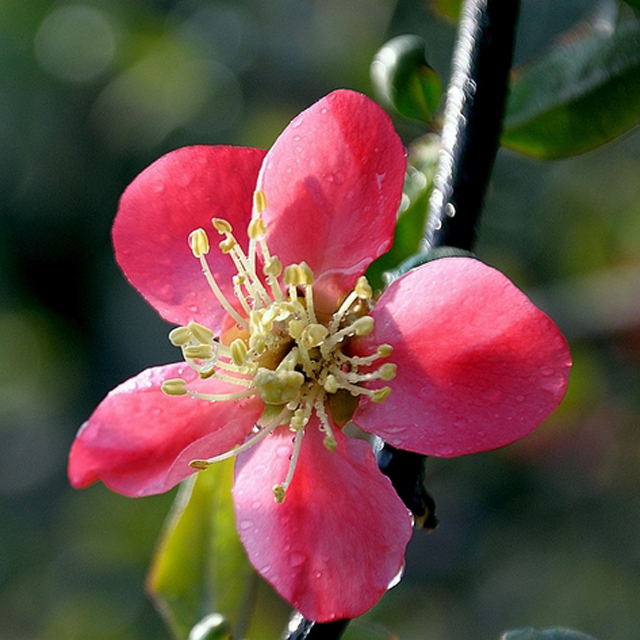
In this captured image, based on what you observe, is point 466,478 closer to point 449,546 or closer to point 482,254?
point 449,546

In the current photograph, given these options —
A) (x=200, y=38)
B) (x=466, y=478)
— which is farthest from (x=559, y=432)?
(x=200, y=38)

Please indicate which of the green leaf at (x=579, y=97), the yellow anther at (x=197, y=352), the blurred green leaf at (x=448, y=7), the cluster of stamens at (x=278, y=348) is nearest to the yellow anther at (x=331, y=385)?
the cluster of stamens at (x=278, y=348)

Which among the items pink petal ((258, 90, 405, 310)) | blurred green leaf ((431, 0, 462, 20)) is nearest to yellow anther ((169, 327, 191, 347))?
pink petal ((258, 90, 405, 310))

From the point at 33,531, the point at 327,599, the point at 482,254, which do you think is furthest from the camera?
the point at 33,531

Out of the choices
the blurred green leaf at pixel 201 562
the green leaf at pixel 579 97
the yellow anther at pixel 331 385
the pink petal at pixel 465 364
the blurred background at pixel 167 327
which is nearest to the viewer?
the pink petal at pixel 465 364

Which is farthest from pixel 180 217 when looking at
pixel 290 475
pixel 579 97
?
pixel 579 97

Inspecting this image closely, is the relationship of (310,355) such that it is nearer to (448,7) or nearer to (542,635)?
(542,635)

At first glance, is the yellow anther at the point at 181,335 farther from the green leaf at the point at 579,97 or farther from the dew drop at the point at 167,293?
the green leaf at the point at 579,97
